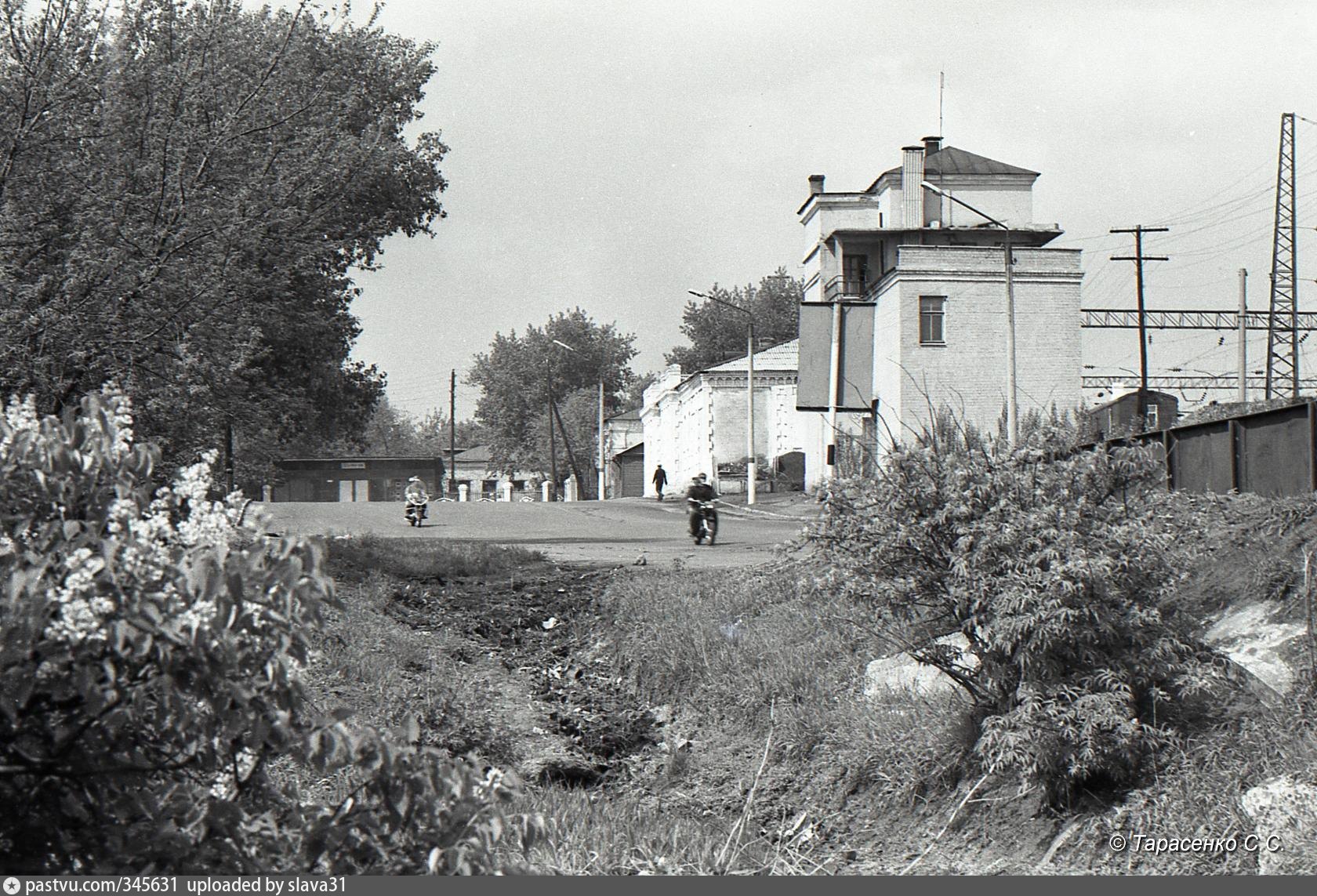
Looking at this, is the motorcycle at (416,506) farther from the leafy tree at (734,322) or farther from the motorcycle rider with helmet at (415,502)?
the leafy tree at (734,322)

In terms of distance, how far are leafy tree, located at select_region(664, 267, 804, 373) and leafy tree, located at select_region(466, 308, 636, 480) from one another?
9520mm

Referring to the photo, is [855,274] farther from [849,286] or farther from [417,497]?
[417,497]

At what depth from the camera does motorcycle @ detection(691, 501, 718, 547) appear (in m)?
22.2

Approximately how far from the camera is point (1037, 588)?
23.6 ft

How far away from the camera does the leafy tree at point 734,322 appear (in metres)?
93.4

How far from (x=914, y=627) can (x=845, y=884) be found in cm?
461

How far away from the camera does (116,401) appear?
3094 mm

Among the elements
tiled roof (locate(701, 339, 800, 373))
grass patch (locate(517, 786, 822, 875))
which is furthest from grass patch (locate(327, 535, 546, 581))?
tiled roof (locate(701, 339, 800, 373))

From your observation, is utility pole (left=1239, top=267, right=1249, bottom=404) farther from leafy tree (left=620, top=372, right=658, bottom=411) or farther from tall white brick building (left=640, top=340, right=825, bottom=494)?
leafy tree (left=620, top=372, right=658, bottom=411)

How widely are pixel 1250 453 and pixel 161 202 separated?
1052 centimetres

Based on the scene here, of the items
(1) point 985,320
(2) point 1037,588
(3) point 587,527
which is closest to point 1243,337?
(1) point 985,320

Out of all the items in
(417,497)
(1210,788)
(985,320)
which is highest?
(985,320)

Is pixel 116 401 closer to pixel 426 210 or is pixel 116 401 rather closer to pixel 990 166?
pixel 426 210

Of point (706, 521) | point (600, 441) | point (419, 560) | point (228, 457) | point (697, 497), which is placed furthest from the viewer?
point (600, 441)
